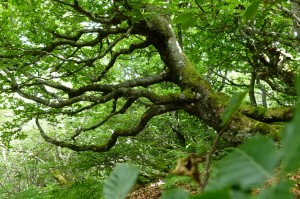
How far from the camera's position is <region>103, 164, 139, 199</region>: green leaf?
0.30m

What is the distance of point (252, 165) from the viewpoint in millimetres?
199

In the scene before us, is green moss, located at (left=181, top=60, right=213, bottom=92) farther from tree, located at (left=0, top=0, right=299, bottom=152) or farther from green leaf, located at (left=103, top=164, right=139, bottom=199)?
green leaf, located at (left=103, top=164, right=139, bottom=199)

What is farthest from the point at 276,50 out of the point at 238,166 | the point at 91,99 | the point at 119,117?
the point at 238,166

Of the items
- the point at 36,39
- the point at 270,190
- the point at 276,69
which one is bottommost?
the point at 270,190

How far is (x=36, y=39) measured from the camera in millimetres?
5188

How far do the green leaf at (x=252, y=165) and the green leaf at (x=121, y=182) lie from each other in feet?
0.36

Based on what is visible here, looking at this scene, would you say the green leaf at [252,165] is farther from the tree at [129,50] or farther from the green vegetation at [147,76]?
the tree at [129,50]

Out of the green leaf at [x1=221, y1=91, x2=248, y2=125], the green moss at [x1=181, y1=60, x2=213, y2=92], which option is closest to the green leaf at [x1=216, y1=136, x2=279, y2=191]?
the green leaf at [x1=221, y1=91, x2=248, y2=125]

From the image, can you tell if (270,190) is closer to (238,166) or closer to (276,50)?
(238,166)

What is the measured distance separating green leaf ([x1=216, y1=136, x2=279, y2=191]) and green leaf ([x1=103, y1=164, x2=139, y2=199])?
110 mm

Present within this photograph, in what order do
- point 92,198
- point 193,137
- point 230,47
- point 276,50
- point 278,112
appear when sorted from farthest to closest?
→ point 193,137, point 230,47, point 276,50, point 278,112, point 92,198

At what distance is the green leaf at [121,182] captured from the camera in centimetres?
30

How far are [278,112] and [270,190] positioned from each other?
462 cm

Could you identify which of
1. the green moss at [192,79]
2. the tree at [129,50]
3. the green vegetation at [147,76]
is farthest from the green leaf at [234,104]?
the green moss at [192,79]
